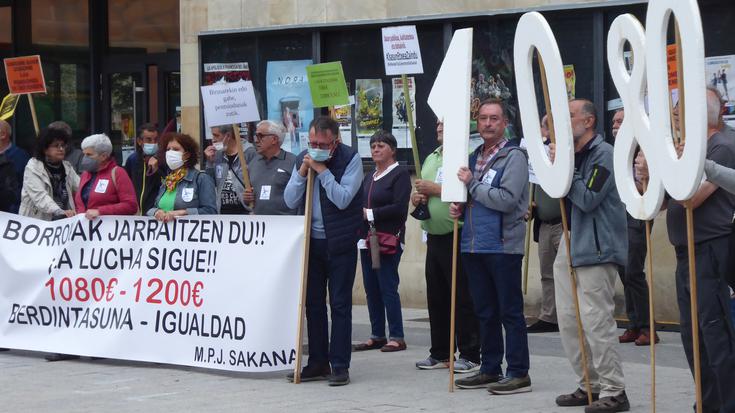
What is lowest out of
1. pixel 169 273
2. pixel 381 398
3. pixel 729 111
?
pixel 381 398

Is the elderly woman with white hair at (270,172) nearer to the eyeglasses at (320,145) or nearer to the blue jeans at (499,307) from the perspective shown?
the eyeglasses at (320,145)

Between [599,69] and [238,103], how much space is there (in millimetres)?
3552

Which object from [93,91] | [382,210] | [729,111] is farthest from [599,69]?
[93,91]

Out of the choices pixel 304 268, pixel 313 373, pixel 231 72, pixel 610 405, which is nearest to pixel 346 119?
pixel 231 72

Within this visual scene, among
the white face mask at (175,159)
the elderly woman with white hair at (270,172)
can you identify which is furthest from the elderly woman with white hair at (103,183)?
the elderly woman with white hair at (270,172)

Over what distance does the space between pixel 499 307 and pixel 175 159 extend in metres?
3.02

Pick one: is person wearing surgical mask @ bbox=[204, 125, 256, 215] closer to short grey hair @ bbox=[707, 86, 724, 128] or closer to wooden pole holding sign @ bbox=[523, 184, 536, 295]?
wooden pole holding sign @ bbox=[523, 184, 536, 295]

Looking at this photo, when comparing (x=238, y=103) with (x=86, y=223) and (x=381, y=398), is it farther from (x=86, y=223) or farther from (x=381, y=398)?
(x=381, y=398)

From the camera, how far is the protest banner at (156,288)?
9.55 meters

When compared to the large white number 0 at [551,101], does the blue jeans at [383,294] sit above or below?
below

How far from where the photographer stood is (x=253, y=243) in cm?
974

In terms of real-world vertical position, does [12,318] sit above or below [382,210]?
below

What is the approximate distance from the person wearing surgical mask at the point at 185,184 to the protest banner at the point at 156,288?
0.21m

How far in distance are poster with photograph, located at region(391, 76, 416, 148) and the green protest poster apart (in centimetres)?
267
